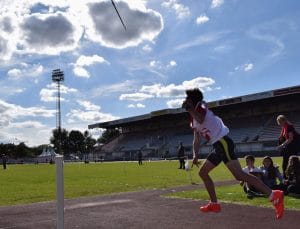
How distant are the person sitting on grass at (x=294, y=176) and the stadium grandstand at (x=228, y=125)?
46881mm

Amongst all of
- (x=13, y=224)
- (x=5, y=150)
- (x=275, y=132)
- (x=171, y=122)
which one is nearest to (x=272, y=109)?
(x=275, y=132)

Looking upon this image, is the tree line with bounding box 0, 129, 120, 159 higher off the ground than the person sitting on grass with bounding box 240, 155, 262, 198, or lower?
higher

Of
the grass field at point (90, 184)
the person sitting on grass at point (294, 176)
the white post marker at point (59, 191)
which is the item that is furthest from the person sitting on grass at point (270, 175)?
the white post marker at point (59, 191)

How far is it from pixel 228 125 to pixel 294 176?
63998mm

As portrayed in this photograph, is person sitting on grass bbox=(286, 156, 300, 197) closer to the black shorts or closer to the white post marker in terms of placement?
the black shorts

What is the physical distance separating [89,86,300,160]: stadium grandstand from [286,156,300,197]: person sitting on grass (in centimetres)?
4688

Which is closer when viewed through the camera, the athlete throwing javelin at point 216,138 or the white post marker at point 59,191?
the white post marker at point 59,191

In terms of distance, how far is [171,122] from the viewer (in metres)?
89.9

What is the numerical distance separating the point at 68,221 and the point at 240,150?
5817cm

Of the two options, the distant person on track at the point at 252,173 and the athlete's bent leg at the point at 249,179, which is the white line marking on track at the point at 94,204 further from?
the athlete's bent leg at the point at 249,179

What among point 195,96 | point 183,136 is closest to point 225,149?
point 195,96

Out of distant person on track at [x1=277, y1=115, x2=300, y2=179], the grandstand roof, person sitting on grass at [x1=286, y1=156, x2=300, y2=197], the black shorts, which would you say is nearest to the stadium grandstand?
the grandstand roof

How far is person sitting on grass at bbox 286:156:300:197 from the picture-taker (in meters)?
11.9

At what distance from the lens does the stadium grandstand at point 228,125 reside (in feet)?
212
